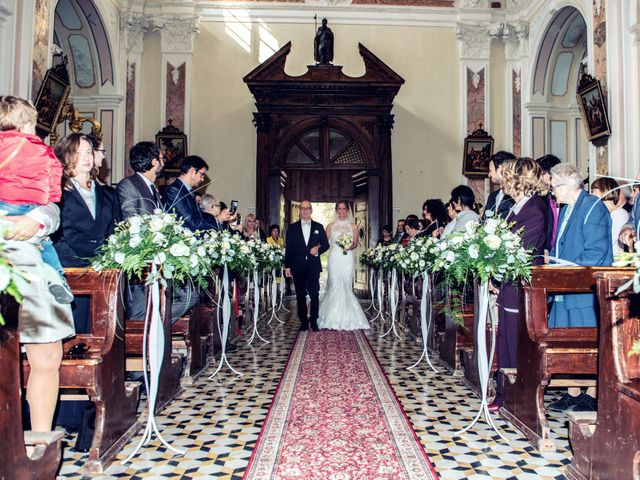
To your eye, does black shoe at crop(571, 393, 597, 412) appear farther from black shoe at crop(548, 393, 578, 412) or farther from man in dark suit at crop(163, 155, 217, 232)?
man in dark suit at crop(163, 155, 217, 232)

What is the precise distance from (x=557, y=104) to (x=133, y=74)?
390 inches

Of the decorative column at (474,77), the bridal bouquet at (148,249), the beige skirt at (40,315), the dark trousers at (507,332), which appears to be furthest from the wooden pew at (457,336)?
the decorative column at (474,77)

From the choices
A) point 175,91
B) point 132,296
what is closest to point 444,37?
point 175,91

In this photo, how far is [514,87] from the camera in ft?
41.4

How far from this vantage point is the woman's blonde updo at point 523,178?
3785 mm

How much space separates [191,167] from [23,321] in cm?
253

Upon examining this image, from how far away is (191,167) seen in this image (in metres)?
4.77

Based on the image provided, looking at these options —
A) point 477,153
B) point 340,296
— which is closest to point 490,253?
point 340,296

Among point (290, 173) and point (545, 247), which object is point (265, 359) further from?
point (290, 173)

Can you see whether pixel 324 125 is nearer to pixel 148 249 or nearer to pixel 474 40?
pixel 474 40

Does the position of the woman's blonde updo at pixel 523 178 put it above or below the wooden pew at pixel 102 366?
above

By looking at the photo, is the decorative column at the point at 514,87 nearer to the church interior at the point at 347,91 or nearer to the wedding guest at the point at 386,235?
the church interior at the point at 347,91

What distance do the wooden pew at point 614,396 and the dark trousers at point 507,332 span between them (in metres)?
1.17

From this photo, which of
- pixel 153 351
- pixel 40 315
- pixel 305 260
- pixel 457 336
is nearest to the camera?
pixel 40 315
